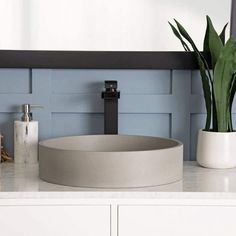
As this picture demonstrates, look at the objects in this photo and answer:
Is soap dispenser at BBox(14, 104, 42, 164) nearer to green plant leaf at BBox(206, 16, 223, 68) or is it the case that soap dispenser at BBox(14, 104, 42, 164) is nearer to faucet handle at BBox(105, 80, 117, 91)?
faucet handle at BBox(105, 80, 117, 91)

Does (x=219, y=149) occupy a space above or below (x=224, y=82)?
below

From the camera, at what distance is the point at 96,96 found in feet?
3.78

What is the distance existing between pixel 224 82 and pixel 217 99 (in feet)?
0.12

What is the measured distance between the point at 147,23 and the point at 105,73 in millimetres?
145

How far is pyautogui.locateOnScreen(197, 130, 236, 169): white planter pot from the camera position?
101cm

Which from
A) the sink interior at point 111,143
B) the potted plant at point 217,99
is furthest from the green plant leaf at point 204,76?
the sink interior at point 111,143
